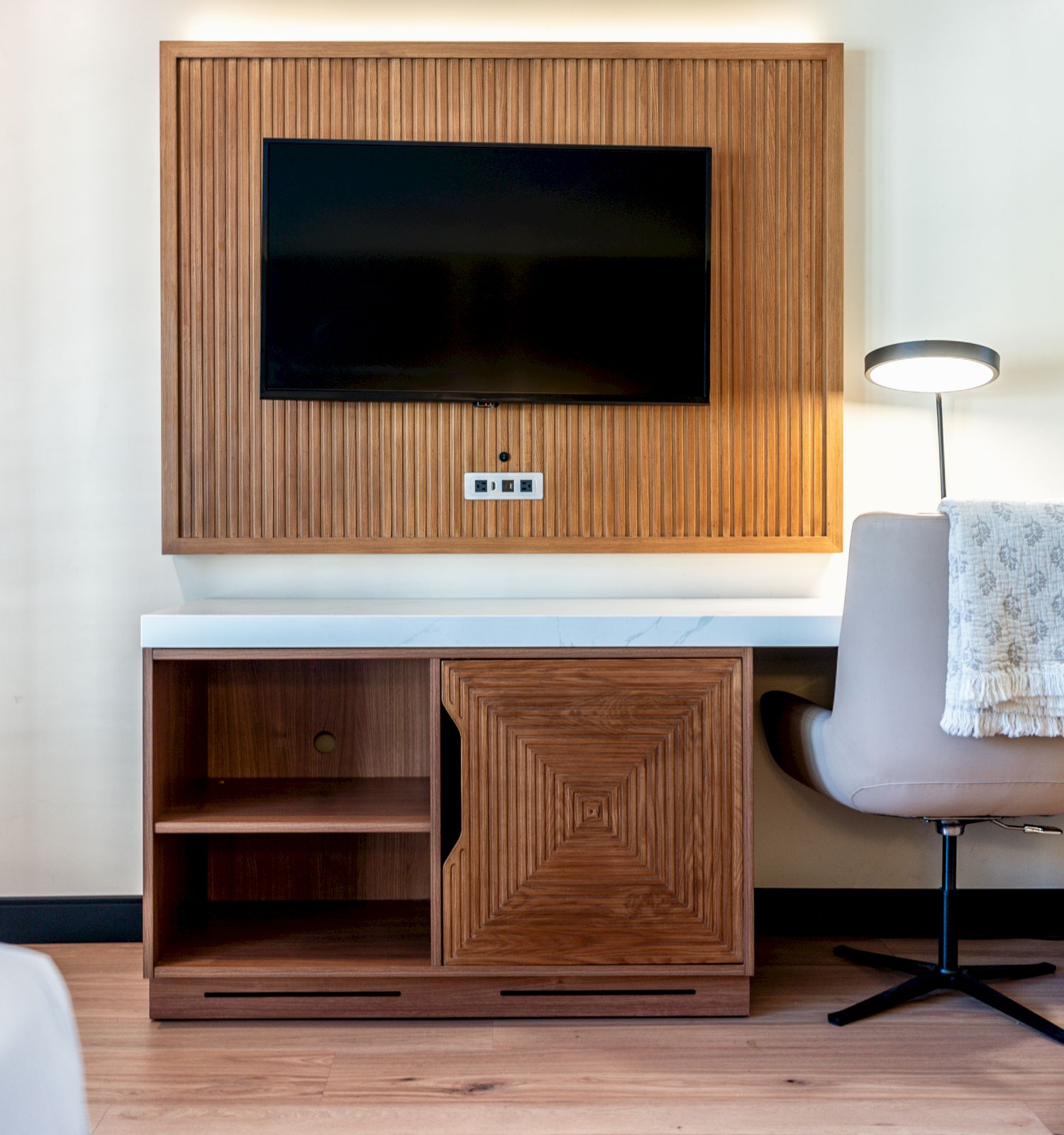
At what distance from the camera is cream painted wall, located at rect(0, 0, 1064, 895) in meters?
1.97

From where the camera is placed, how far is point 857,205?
2.01 metres

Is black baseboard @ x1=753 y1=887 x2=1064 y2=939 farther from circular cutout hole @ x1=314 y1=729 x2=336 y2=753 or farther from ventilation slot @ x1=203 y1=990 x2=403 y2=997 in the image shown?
circular cutout hole @ x1=314 y1=729 x2=336 y2=753

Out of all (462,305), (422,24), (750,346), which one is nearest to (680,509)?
(750,346)

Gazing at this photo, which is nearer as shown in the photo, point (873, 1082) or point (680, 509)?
point (873, 1082)

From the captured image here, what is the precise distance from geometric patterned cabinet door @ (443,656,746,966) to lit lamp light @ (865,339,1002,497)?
761 millimetres

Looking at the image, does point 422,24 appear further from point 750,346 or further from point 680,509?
point 680,509

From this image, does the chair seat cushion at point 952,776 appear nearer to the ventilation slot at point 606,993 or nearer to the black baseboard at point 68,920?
the ventilation slot at point 606,993

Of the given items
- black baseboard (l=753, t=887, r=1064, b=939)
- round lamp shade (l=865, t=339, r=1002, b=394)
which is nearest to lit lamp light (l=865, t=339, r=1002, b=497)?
round lamp shade (l=865, t=339, r=1002, b=394)

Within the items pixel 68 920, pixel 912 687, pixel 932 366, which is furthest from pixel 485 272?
pixel 68 920

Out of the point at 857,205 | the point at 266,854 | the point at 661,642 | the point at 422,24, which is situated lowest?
the point at 266,854

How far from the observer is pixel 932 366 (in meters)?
1.83

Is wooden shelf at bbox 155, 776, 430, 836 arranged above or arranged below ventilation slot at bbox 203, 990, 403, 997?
above

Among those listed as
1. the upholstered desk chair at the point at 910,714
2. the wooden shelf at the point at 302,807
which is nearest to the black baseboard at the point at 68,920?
the wooden shelf at the point at 302,807

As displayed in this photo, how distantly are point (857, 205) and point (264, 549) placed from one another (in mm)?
1624
